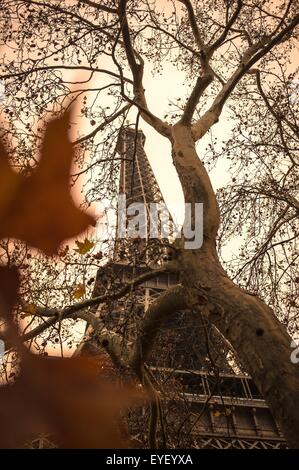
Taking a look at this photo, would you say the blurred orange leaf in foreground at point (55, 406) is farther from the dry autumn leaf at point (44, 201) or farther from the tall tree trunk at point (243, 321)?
the tall tree trunk at point (243, 321)

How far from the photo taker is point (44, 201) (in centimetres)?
88

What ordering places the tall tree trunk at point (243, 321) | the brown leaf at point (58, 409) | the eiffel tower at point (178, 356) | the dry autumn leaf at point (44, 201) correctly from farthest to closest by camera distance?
1. the eiffel tower at point (178, 356)
2. the tall tree trunk at point (243, 321)
3. the dry autumn leaf at point (44, 201)
4. the brown leaf at point (58, 409)

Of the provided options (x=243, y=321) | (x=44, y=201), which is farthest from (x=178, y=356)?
(x=44, y=201)

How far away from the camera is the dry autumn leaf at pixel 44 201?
2.88 feet

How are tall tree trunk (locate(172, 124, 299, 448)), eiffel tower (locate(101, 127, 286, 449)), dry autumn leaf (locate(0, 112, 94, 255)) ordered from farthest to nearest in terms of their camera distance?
eiffel tower (locate(101, 127, 286, 449)), tall tree trunk (locate(172, 124, 299, 448)), dry autumn leaf (locate(0, 112, 94, 255))

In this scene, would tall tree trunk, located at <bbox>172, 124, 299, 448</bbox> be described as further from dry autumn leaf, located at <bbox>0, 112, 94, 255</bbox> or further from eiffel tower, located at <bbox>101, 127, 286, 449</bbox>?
dry autumn leaf, located at <bbox>0, 112, 94, 255</bbox>

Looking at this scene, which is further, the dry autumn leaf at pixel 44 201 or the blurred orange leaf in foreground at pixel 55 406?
the dry autumn leaf at pixel 44 201

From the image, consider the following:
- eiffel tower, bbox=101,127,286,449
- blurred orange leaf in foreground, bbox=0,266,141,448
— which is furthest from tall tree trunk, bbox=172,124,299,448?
blurred orange leaf in foreground, bbox=0,266,141,448

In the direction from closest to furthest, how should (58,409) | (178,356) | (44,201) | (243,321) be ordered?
1. (58,409)
2. (44,201)
3. (243,321)
4. (178,356)

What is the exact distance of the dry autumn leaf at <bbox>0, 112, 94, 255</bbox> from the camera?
2.88 feet

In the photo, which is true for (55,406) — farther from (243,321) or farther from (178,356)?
(178,356)

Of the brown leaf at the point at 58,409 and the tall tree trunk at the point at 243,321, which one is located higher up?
the tall tree trunk at the point at 243,321

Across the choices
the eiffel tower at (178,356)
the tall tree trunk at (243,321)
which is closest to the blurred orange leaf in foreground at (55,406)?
the tall tree trunk at (243,321)
